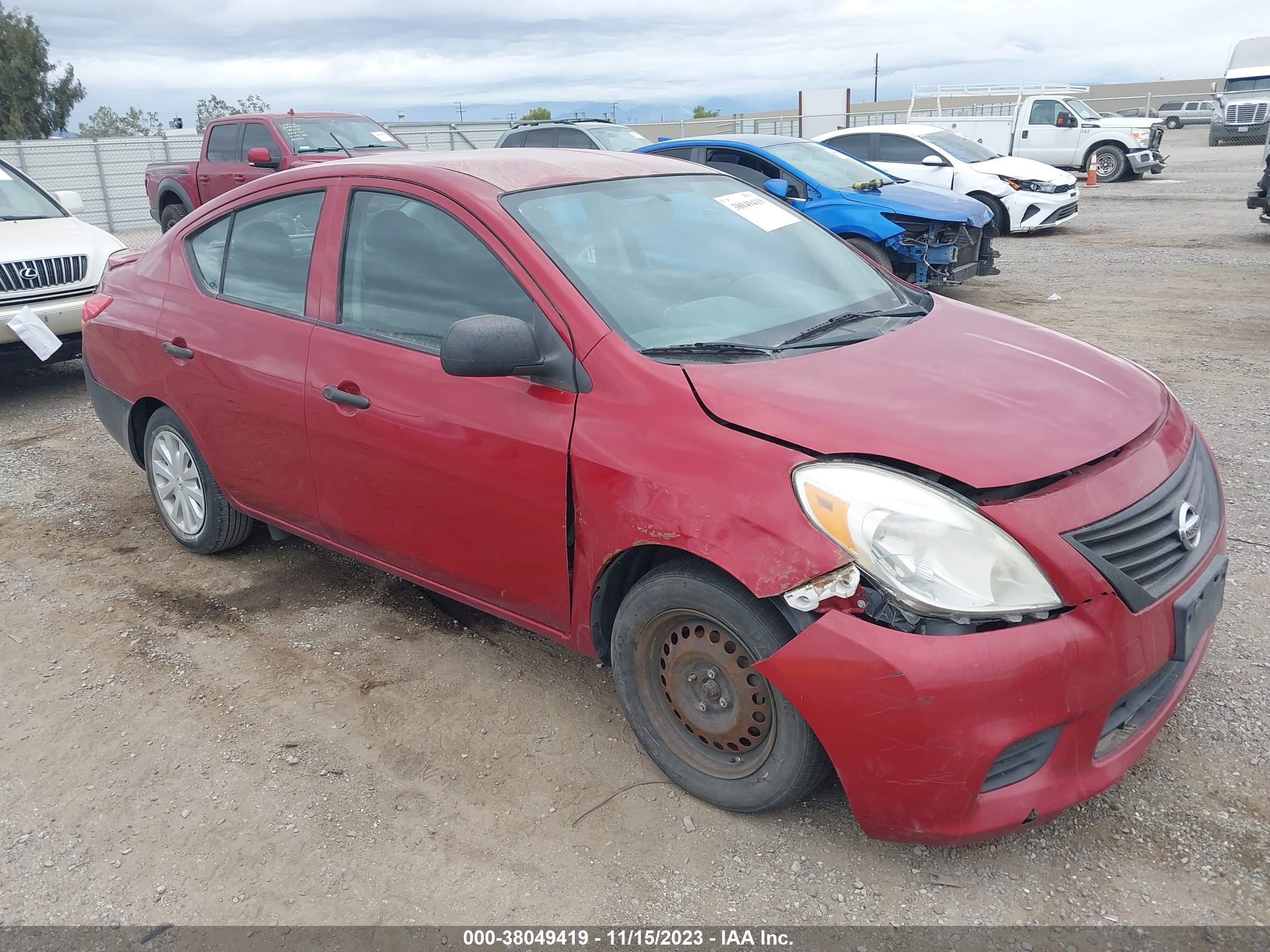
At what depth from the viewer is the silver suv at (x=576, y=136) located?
13.7 metres

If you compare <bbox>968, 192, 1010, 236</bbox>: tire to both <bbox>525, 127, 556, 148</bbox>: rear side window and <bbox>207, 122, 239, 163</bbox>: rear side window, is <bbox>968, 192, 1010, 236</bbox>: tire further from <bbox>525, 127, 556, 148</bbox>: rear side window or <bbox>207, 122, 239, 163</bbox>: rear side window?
<bbox>207, 122, 239, 163</bbox>: rear side window

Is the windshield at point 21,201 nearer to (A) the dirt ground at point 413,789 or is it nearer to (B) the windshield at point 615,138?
(A) the dirt ground at point 413,789

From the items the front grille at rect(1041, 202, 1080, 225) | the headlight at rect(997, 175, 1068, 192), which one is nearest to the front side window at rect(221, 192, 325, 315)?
the headlight at rect(997, 175, 1068, 192)

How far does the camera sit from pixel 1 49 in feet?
134

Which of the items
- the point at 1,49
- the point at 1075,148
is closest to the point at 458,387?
the point at 1075,148

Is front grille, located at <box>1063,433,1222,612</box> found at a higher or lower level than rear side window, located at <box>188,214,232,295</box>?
lower

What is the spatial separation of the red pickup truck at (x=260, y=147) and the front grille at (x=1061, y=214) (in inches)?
351

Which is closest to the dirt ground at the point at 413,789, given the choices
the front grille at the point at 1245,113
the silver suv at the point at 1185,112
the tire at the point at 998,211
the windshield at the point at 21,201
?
the windshield at the point at 21,201

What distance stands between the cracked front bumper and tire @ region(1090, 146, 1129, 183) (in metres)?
21.6

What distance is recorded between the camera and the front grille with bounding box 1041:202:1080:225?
13.7 metres

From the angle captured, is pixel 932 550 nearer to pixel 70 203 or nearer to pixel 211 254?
pixel 211 254

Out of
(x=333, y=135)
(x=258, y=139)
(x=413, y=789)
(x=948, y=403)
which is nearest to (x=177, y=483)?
(x=413, y=789)

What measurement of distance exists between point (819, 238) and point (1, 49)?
4907cm

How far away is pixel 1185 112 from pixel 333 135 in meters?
41.3
